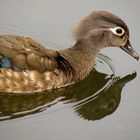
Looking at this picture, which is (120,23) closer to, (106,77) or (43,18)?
(106,77)

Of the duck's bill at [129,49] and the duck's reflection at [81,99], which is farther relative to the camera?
the duck's bill at [129,49]

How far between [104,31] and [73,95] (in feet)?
3.84

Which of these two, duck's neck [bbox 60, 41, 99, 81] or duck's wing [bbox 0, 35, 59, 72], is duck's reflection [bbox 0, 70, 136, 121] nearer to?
duck's neck [bbox 60, 41, 99, 81]

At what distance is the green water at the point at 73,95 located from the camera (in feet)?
26.6

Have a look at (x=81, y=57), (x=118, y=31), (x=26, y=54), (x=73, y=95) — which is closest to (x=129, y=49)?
(x=118, y=31)

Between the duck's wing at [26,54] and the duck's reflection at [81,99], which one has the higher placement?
the duck's wing at [26,54]

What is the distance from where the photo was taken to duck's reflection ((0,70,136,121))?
8.47m

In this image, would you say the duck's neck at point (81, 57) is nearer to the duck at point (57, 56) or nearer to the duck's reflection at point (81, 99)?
the duck at point (57, 56)

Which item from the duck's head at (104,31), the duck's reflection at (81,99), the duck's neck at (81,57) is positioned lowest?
the duck's reflection at (81,99)

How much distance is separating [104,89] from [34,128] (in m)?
1.60

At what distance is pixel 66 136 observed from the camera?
7.96m

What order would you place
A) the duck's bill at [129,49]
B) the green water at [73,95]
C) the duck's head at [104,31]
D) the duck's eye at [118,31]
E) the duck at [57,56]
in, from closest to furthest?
the green water at [73,95] < the duck at [57,56] < the duck's head at [104,31] < the duck's eye at [118,31] < the duck's bill at [129,49]

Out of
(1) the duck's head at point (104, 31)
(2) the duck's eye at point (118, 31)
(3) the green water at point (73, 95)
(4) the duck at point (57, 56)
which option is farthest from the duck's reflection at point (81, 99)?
(2) the duck's eye at point (118, 31)

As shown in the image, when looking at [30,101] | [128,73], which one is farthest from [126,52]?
[30,101]
